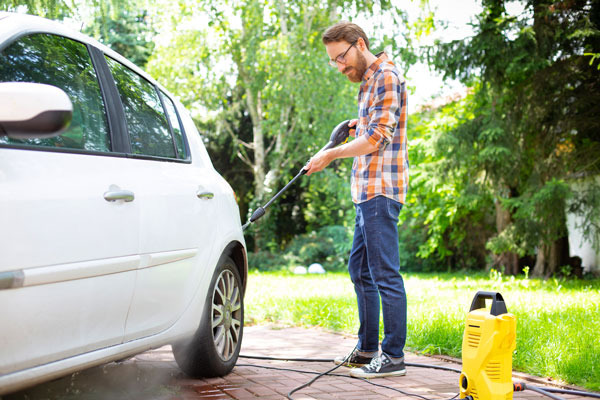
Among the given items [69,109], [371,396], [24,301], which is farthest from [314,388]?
[69,109]

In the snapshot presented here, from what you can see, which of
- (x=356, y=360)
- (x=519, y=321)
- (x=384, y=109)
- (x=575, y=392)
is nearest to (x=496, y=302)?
(x=575, y=392)

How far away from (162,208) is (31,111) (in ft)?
3.61

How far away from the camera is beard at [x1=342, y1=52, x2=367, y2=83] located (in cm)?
404

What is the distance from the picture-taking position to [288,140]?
A: 19.1 m

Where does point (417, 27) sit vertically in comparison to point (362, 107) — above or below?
above

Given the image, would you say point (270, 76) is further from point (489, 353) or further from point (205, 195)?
point (489, 353)

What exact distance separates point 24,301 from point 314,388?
1.94 meters

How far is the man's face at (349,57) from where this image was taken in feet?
13.2

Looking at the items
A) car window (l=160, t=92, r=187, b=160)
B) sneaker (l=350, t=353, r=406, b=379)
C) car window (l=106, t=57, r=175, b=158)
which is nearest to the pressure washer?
sneaker (l=350, t=353, r=406, b=379)

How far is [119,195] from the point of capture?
2.69 meters

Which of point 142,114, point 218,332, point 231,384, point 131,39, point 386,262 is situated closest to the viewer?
point 142,114

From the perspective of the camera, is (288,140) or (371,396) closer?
(371,396)

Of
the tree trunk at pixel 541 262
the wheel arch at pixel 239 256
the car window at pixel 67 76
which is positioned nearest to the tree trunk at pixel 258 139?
the tree trunk at pixel 541 262

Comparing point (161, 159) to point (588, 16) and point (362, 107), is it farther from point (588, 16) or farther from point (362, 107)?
point (588, 16)
